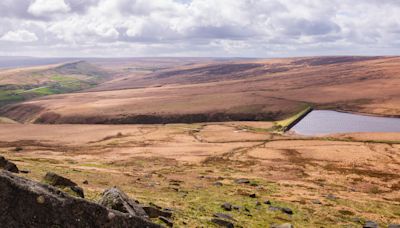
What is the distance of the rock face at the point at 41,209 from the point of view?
42.9 ft

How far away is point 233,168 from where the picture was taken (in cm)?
7900

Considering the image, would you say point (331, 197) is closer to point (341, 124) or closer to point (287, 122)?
point (287, 122)

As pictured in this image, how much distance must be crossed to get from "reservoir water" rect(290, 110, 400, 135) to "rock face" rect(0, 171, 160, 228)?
126m

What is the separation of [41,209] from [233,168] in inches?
2654

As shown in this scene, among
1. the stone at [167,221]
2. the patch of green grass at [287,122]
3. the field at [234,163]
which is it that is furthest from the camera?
the patch of green grass at [287,122]

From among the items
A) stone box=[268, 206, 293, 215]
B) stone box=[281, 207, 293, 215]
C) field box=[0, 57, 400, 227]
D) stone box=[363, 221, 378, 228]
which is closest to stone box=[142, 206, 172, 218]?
field box=[0, 57, 400, 227]

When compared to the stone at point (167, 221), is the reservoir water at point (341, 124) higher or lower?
lower

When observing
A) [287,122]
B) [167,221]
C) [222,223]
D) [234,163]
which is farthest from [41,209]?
[287,122]

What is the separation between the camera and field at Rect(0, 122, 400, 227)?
42.7 m

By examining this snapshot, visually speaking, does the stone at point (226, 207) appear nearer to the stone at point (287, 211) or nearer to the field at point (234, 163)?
the field at point (234, 163)

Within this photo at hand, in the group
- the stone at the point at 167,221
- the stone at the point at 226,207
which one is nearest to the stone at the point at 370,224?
the stone at the point at 226,207

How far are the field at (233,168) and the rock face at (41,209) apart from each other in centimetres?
1535

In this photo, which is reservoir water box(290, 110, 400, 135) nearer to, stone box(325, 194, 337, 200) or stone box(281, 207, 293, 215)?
stone box(325, 194, 337, 200)

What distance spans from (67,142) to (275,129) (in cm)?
7297
